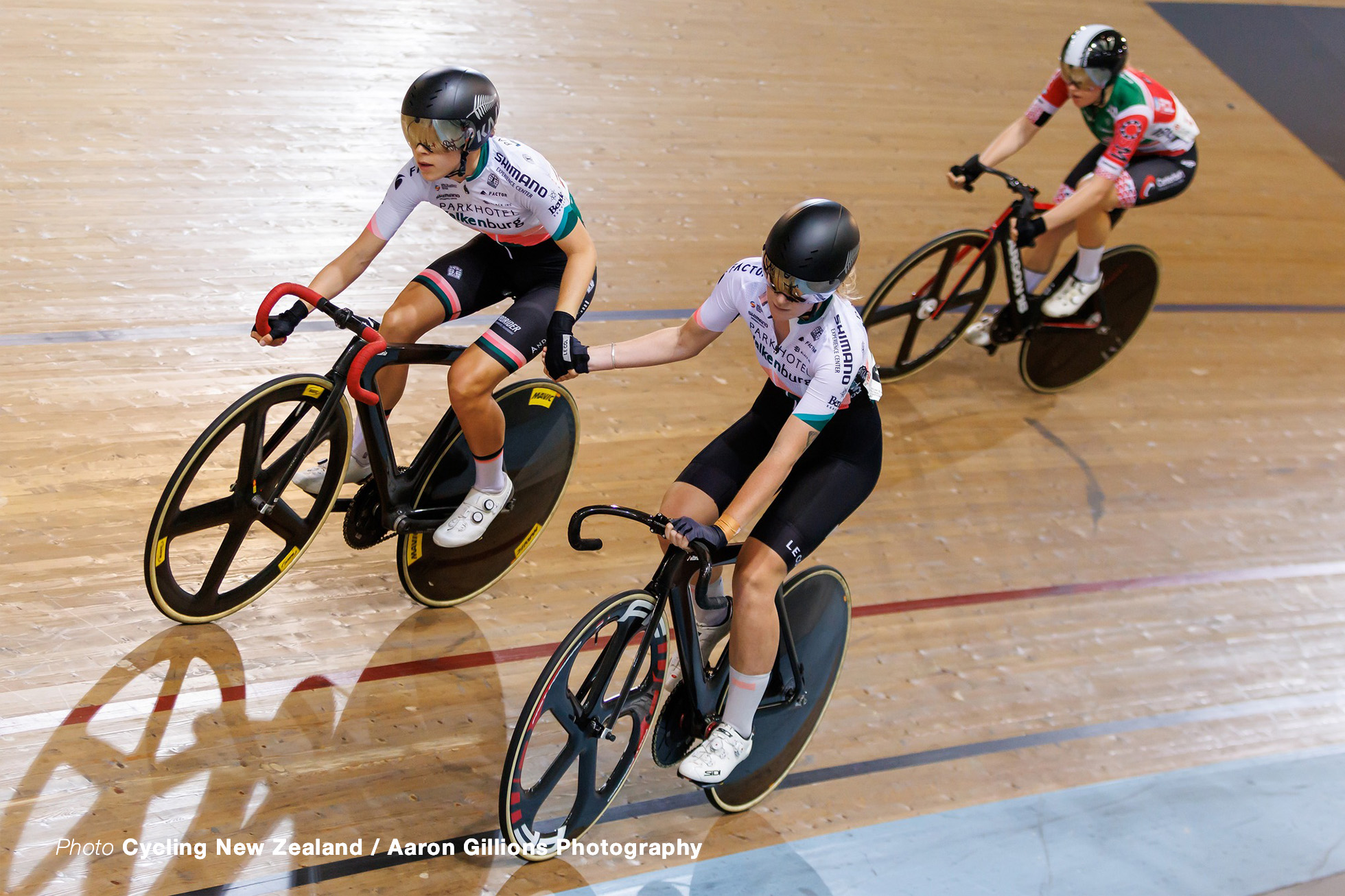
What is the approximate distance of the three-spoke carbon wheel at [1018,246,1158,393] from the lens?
452 cm

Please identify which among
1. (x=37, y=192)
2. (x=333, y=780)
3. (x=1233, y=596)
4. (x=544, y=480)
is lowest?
(x=1233, y=596)

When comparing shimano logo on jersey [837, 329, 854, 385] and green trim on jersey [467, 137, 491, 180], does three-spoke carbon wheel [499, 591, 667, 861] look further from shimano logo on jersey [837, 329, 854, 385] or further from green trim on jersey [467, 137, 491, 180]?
green trim on jersey [467, 137, 491, 180]

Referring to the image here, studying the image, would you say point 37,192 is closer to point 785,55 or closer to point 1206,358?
point 785,55

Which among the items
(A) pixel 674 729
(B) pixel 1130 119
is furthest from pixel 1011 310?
(A) pixel 674 729

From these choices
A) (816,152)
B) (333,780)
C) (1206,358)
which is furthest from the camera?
(816,152)

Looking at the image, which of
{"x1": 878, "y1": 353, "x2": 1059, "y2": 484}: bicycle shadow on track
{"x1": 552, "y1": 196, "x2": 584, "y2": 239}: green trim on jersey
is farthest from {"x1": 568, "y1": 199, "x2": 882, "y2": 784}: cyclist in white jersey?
{"x1": 878, "y1": 353, "x2": 1059, "y2": 484}: bicycle shadow on track

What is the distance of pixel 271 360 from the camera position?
12.5 ft

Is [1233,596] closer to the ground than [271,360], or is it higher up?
closer to the ground

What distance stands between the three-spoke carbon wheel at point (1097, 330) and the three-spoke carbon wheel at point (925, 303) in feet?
1.10

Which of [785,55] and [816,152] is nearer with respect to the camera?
[816,152]

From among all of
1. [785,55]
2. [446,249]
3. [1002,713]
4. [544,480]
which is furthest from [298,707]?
[785,55]

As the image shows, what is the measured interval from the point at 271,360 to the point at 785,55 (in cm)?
399

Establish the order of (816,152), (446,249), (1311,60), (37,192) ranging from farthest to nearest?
(1311,60)
(816,152)
(446,249)
(37,192)

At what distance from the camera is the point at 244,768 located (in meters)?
2.54
